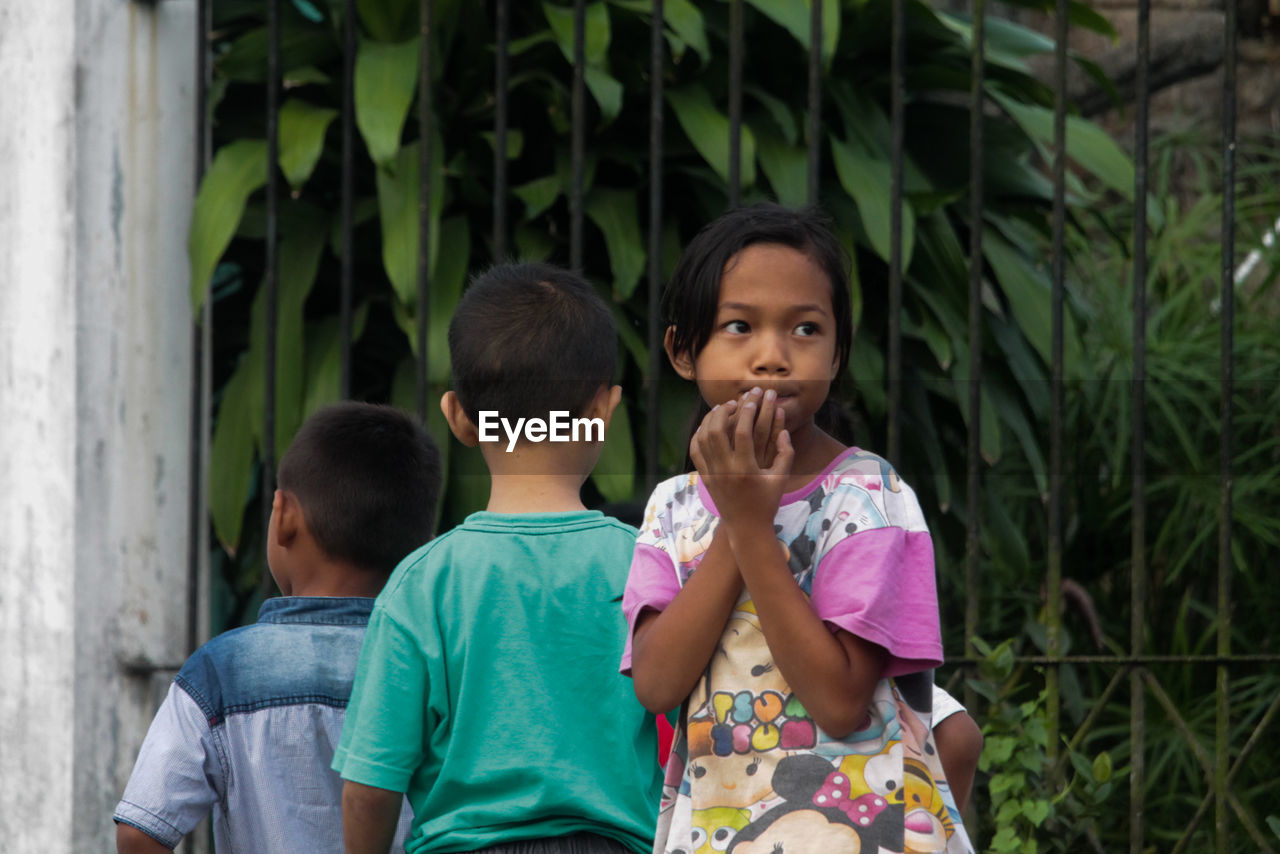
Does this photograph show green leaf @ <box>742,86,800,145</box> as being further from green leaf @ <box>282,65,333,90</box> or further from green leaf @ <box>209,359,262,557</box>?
green leaf @ <box>209,359,262,557</box>

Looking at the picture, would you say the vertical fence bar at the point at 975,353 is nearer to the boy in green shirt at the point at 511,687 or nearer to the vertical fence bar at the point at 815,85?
the vertical fence bar at the point at 815,85

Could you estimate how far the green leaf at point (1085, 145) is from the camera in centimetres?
339

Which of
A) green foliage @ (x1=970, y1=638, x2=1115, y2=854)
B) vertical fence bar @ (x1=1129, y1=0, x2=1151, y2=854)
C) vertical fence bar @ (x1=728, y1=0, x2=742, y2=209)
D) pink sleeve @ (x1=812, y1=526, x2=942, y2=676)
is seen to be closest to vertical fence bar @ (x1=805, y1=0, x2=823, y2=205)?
vertical fence bar @ (x1=728, y1=0, x2=742, y2=209)

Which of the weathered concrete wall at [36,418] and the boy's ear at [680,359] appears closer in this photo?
the boy's ear at [680,359]

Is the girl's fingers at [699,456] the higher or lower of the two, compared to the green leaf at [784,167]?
lower

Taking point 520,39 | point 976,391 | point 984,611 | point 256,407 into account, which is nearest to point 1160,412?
point 984,611

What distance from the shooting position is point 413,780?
58.4 inches

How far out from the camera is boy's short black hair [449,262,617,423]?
59.6 inches

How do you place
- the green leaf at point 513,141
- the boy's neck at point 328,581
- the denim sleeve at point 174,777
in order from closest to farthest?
the denim sleeve at point 174,777, the boy's neck at point 328,581, the green leaf at point 513,141

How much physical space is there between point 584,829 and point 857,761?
331 mm

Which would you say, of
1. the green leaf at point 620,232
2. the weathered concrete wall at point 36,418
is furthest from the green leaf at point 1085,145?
the weathered concrete wall at point 36,418

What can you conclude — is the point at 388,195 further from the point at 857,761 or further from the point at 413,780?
the point at 857,761

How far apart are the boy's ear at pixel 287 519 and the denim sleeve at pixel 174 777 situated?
210 mm

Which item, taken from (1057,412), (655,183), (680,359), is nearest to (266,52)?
(655,183)
